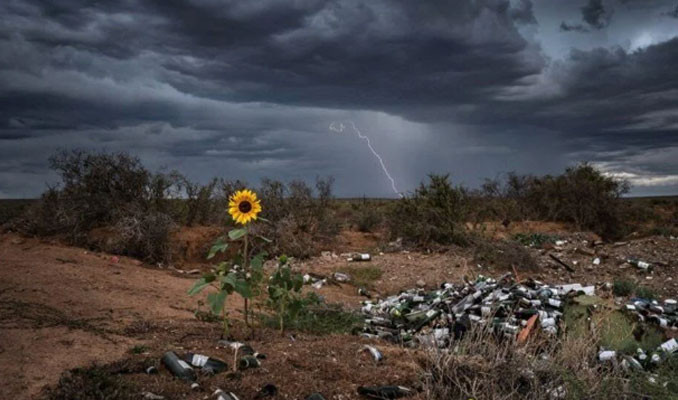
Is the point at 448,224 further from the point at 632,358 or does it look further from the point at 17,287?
the point at 17,287

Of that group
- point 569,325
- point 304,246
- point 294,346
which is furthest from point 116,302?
point 304,246

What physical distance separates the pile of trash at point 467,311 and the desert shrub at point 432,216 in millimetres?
5375

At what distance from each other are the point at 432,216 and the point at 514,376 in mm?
10529

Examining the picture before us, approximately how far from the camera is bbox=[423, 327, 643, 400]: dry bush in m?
4.11

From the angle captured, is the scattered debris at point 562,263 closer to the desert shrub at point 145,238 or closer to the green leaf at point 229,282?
the desert shrub at point 145,238

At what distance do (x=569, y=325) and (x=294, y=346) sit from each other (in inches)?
144

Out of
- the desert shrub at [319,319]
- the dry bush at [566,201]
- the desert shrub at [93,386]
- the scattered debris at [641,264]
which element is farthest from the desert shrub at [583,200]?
the desert shrub at [93,386]

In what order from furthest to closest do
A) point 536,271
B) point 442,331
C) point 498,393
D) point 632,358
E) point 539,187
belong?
point 539,187 → point 536,271 → point 442,331 → point 632,358 → point 498,393

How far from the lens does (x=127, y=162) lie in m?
14.2

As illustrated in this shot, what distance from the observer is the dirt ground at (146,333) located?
161 inches

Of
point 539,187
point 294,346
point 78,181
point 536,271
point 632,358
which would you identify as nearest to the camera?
point 294,346

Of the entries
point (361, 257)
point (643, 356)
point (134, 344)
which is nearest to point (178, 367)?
point (134, 344)

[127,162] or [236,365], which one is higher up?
[127,162]

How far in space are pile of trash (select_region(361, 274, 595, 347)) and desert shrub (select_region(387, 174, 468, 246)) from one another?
5375 mm
